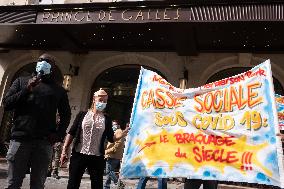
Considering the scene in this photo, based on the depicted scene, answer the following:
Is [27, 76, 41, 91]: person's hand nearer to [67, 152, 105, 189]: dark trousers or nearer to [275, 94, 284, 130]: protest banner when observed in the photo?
[67, 152, 105, 189]: dark trousers

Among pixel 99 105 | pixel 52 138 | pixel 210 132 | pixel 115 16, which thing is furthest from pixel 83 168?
pixel 115 16

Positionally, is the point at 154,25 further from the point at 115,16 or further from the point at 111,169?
the point at 111,169

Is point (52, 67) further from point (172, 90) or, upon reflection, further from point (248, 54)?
point (248, 54)

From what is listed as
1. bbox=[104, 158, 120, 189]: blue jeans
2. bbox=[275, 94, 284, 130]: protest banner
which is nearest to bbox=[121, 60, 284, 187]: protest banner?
bbox=[275, 94, 284, 130]: protest banner

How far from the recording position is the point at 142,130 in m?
4.59

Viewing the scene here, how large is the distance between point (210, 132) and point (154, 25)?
6.54m

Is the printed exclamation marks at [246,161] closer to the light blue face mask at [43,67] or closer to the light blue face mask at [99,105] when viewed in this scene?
the light blue face mask at [99,105]

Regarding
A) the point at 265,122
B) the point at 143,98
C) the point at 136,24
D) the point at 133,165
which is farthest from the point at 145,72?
the point at 136,24

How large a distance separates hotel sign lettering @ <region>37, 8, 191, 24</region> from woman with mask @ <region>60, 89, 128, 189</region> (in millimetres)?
5693

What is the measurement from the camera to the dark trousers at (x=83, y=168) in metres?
4.41

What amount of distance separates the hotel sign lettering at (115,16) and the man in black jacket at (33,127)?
6.74 metres

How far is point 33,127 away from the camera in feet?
11.3

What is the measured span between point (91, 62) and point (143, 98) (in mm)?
8565

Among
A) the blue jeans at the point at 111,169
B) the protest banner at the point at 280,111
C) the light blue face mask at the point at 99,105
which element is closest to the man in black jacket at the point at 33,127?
the light blue face mask at the point at 99,105
